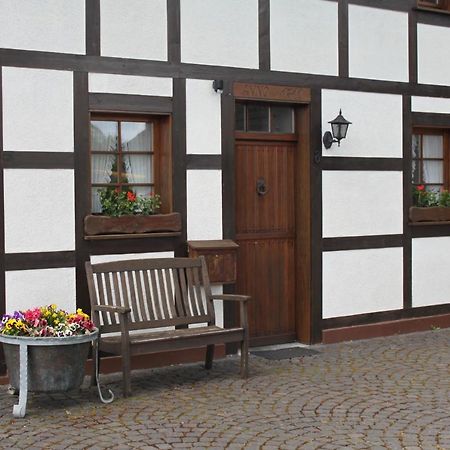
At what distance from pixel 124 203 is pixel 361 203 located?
9.64 feet

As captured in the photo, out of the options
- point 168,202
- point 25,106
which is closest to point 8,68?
point 25,106

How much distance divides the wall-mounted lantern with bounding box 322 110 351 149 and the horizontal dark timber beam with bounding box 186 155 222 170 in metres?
1.34

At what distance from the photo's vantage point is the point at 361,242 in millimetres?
9766

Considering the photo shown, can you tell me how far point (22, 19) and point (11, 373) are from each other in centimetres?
296

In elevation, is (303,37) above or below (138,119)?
above

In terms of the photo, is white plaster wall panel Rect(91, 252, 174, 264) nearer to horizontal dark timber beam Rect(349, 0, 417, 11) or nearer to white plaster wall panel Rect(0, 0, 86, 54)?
white plaster wall panel Rect(0, 0, 86, 54)

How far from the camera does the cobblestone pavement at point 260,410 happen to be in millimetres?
5988

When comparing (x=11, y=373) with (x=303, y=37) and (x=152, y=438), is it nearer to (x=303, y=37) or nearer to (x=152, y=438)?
(x=152, y=438)

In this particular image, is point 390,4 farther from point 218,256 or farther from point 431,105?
point 218,256

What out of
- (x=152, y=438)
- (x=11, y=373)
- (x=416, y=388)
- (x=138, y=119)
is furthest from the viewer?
(x=138, y=119)

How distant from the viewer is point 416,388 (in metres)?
7.43

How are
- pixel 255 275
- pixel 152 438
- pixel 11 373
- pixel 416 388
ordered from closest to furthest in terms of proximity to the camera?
pixel 152 438, pixel 11 373, pixel 416 388, pixel 255 275

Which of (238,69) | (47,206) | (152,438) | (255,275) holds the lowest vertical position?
(152,438)

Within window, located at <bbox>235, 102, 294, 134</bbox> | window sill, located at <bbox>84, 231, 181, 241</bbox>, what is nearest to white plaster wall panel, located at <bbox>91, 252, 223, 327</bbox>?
window sill, located at <bbox>84, 231, 181, 241</bbox>
